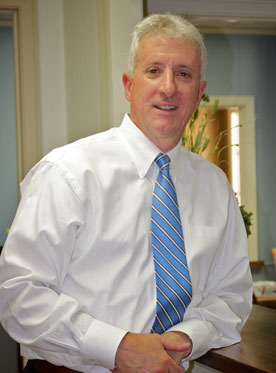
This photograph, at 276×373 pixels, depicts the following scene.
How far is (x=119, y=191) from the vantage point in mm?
1429

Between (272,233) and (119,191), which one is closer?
(119,191)

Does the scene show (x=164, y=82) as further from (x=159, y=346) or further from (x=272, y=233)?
(x=272, y=233)

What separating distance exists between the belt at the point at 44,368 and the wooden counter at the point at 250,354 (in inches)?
13.5

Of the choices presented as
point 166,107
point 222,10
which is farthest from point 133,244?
point 222,10

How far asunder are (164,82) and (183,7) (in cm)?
166

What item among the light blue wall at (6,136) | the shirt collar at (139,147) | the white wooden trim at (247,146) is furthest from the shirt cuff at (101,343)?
the light blue wall at (6,136)

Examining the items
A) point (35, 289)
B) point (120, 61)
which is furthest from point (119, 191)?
point (120, 61)

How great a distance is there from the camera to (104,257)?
4.41ft

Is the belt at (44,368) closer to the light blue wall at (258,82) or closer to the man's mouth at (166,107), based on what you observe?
the man's mouth at (166,107)

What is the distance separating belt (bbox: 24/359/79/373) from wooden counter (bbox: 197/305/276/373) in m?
0.34

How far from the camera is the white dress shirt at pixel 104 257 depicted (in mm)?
1247

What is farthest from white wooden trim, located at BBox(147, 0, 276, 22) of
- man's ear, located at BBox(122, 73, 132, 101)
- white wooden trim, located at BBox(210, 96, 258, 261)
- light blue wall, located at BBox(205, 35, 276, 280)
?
man's ear, located at BBox(122, 73, 132, 101)

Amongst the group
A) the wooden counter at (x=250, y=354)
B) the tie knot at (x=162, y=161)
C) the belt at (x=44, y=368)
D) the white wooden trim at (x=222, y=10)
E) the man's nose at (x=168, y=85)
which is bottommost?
the belt at (x=44, y=368)

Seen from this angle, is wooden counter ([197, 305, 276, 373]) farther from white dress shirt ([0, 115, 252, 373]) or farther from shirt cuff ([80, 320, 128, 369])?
shirt cuff ([80, 320, 128, 369])
